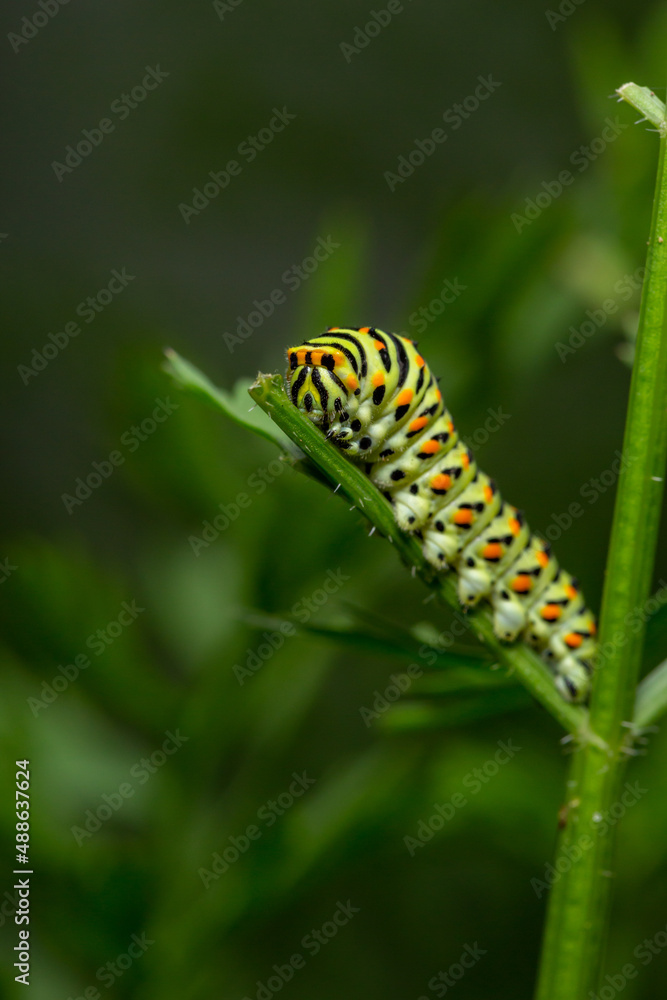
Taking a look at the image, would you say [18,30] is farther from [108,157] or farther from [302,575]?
[302,575]

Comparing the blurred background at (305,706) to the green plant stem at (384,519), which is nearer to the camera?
the green plant stem at (384,519)

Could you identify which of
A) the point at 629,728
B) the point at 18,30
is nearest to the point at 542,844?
the point at 629,728

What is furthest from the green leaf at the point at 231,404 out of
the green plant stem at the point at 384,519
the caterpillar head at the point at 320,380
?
the caterpillar head at the point at 320,380

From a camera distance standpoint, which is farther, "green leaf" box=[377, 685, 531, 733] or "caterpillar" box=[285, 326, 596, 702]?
"caterpillar" box=[285, 326, 596, 702]

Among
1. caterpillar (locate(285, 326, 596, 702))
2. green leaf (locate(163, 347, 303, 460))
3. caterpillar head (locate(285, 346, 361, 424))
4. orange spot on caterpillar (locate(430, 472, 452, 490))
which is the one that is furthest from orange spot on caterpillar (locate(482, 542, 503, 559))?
green leaf (locate(163, 347, 303, 460))

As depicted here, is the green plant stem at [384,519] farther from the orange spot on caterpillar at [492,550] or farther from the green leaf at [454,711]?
the orange spot on caterpillar at [492,550]

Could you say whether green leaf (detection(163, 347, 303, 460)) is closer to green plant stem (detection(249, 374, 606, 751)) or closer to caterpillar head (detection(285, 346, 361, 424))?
green plant stem (detection(249, 374, 606, 751))
